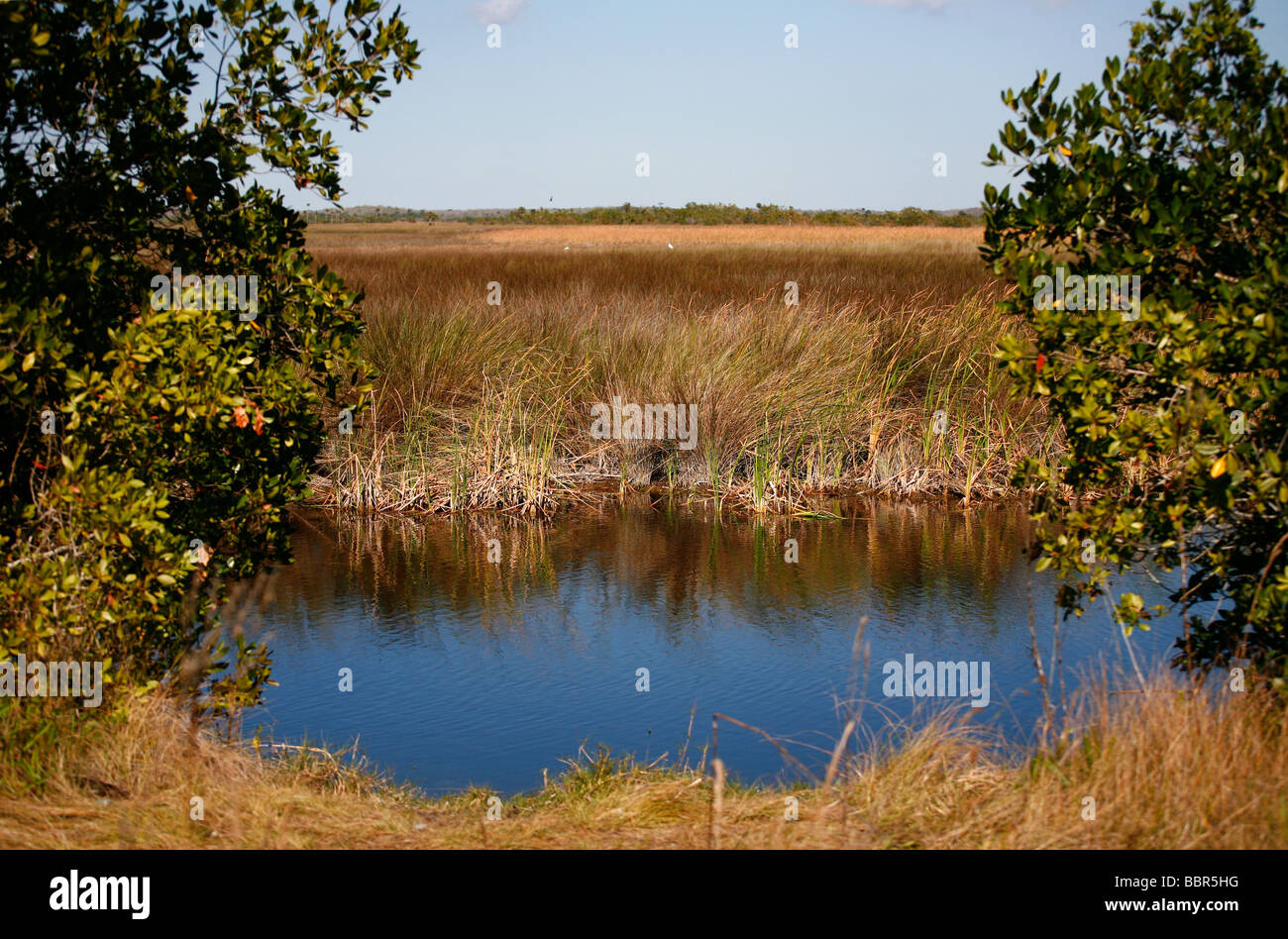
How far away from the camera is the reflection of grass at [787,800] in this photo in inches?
135

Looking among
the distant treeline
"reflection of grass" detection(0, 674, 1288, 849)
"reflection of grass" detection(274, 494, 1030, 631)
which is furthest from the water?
the distant treeline

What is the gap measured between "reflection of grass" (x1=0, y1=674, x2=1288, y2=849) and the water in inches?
41.6

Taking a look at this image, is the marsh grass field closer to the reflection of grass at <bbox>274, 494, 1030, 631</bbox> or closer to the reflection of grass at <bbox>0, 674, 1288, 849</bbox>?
the reflection of grass at <bbox>274, 494, 1030, 631</bbox>

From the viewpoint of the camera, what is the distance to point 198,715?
4.61 m

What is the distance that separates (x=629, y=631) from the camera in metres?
7.54

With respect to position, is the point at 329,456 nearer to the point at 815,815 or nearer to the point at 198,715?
the point at 198,715

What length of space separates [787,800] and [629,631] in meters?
3.54

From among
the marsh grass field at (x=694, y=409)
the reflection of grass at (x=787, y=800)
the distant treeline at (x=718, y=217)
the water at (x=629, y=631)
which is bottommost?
the water at (x=629, y=631)

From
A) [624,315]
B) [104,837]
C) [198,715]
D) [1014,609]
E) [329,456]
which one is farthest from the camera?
[624,315]

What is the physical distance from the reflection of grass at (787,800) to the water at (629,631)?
3.46 feet

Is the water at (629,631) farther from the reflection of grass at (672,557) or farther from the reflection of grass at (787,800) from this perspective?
the reflection of grass at (787,800)

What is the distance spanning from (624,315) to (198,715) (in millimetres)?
9341

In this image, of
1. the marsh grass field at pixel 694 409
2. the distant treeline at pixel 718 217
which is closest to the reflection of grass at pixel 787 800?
the marsh grass field at pixel 694 409

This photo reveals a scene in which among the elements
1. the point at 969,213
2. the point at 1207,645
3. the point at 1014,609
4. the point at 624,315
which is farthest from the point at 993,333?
the point at 969,213
